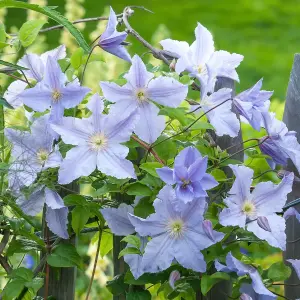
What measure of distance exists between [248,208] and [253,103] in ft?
0.63

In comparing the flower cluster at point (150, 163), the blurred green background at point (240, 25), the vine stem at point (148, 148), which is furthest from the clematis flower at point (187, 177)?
the blurred green background at point (240, 25)

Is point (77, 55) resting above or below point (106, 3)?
below

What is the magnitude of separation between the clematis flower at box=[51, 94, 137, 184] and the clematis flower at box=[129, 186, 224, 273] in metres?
0.09

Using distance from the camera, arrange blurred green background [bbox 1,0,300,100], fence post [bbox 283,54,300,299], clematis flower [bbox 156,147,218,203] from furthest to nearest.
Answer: blurred green background [bbox 1,0,300,100] < fence post [bbox 283,54,300,299] < clematis flower [bbox 156,147,218,203]

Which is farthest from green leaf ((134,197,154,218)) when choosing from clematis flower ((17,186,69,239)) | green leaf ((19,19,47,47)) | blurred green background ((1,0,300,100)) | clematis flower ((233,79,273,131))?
blurred green background ((1,0,300,100))

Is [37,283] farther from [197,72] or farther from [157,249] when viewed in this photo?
[197,72]

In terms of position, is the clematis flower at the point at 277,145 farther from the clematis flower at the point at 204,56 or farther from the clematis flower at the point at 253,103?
the clematis flower at the point at 204,56

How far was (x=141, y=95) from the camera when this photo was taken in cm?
137

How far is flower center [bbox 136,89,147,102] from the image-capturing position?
1.37 m

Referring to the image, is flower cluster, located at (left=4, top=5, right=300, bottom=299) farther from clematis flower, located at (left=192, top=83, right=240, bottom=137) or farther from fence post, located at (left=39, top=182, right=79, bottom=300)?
fence post, located at (left=39, top=182, right=79, bottom=300)

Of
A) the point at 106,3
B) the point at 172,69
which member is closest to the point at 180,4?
the point at 106,3

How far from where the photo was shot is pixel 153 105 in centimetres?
137

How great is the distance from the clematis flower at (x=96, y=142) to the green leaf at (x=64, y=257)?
20 cm

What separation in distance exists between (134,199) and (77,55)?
297 mm
